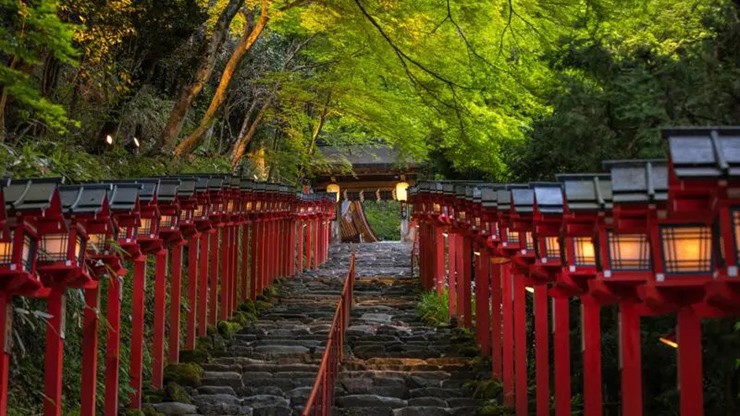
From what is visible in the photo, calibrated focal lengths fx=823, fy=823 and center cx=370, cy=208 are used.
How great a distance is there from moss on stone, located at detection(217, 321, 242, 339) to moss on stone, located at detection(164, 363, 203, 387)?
140 inches

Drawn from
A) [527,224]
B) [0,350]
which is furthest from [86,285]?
[527,224]

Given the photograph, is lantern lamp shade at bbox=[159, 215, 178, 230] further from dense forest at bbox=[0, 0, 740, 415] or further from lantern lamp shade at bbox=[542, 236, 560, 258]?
lantern lamp shade at bbox=[542, 236, 560, 258]

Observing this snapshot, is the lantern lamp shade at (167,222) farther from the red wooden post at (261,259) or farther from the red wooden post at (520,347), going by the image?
the red wooden post at (261,259)

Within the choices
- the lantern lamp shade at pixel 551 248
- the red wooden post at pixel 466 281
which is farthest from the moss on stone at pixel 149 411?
the red wooden post at pixel 466 281

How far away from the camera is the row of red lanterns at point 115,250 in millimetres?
7844

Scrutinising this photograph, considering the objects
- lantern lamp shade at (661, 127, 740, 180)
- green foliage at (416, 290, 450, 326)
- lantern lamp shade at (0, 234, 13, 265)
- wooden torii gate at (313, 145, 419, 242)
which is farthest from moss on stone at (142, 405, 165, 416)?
wooden torii gate at (313, 145, 419, 242)

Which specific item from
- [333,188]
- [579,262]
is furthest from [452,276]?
[333,188]

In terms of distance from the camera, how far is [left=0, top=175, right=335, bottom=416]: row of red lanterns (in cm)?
784

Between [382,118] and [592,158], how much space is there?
1175 cm

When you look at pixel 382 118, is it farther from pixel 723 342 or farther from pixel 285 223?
pixel 723 342

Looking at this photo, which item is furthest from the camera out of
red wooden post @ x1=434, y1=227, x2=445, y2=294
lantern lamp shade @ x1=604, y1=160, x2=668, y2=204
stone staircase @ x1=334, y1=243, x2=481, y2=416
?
red wooden post @ x1=434, y1=227, x2=445, y2=294

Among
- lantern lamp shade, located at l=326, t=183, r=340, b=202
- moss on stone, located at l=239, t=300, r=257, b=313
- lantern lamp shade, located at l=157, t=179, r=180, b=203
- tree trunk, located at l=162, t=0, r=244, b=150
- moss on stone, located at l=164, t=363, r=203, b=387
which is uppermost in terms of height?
tree trunk, located at l=162, t=0, r=244, b=150

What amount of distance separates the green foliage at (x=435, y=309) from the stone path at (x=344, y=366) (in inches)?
15.0

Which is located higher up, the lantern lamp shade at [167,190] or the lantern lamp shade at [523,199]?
the lantern lamp shade at [167,190]
